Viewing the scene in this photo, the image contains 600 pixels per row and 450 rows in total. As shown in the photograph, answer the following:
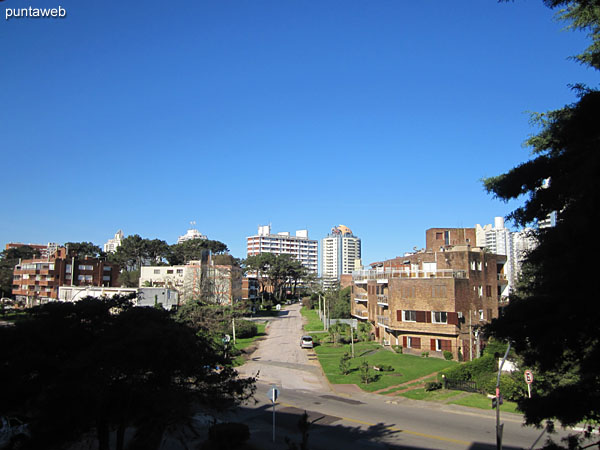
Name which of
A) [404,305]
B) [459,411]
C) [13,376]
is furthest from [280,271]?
[13,376]

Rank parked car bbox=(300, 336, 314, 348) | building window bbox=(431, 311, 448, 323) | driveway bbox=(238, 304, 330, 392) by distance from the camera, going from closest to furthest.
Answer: driveway bbox=(238, 304, 330, 392)
building window bbox=(431, 311, 448, 323)
parked car bbox=(300, 336, 314, 348)

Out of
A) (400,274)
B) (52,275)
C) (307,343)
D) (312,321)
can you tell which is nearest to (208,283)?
(312,321)

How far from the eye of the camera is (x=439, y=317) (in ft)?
141

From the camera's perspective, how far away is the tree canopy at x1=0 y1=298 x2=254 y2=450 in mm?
10828

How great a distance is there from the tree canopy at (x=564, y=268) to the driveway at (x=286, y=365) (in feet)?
69.6

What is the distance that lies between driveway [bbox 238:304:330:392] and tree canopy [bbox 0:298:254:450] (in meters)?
17.0

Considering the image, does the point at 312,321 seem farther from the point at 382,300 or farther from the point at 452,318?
the point at 452,318

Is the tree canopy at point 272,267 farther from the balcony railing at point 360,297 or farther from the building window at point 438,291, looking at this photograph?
the building window at point 438,291

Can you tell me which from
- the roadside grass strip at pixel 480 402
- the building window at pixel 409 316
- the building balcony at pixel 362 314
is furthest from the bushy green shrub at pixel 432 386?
the building balcony at pixel 362 314

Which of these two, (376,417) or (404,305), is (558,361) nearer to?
(376,417)

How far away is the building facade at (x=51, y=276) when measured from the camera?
296 feet

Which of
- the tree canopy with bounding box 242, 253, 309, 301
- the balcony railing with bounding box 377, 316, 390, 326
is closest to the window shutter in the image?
the balcony railing with bounding box 377, 316, 390, 326

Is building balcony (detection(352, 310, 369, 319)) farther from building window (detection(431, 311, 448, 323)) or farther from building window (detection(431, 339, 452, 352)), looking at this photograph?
building window (detection(431, 311, 448, 323))

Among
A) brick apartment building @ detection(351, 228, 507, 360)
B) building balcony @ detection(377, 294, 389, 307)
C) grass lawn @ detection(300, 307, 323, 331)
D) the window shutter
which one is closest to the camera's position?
the window shutter
